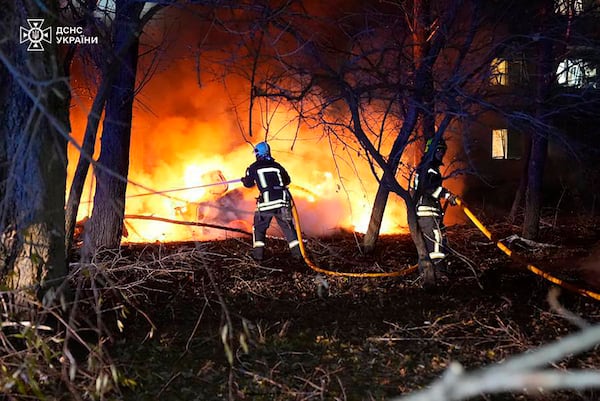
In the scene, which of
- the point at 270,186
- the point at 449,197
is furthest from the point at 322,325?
the point at 270,186

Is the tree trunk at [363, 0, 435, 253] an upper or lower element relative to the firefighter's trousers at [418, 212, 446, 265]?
upper

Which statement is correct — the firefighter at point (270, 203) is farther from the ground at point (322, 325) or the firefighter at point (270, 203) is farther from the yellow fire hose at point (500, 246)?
the ground at point (322, 325)

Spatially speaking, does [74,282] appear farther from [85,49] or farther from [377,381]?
[377,381]

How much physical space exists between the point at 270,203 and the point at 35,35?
4.27 meters

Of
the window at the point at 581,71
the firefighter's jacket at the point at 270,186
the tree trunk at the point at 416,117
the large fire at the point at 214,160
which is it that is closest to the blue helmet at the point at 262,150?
the firefighter's jacket at the point at 270,186

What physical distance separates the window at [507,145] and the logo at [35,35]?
14.7 m

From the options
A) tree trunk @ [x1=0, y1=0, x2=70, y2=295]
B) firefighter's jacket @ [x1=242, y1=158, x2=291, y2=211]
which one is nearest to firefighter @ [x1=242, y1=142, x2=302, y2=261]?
firefighter's jacket @ [x1=242, y1=158, x2=291, y2=211]

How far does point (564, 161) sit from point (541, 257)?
29.6ft

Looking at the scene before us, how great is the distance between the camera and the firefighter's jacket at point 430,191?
6.83 meters

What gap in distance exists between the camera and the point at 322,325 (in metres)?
5.49

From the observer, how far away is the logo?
4504 millimetres

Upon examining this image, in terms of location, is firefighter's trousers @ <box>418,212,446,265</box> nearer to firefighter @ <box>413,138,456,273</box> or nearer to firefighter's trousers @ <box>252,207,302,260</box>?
firefighter @ <box>413,138,456,273</box>

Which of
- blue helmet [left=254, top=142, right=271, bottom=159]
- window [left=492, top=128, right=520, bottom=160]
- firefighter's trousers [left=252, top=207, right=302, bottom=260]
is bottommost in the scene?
firefighter's trousers [left=252, top=207, right=302, bottom=260]

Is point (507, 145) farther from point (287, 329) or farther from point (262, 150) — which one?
point (287, 329)
